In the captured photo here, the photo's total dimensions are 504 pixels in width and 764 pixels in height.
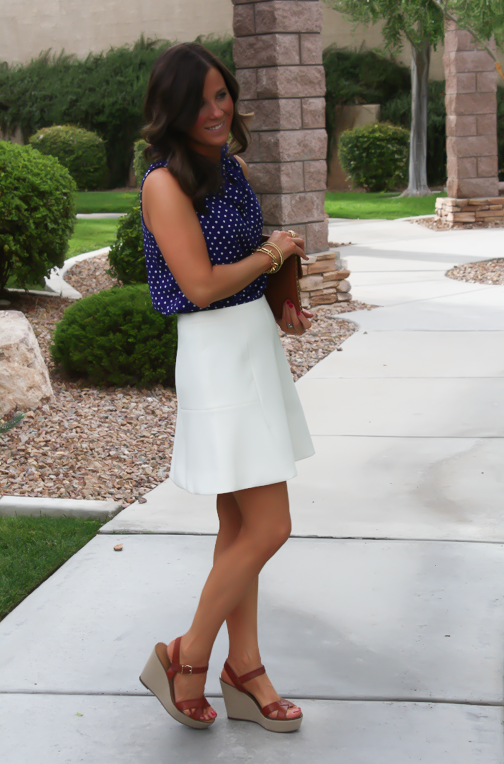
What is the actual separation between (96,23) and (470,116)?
17.6 metres

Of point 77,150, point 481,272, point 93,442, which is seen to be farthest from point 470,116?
point 77,150

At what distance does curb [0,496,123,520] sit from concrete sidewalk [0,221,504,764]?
0.10m

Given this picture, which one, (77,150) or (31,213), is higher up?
(77,150)

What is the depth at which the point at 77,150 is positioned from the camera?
2559 cm

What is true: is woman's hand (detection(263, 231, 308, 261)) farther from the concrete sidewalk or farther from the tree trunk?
the tree trunk

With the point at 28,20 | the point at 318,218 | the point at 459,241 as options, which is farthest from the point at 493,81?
the point at 28,20

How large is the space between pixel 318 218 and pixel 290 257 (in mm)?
6902

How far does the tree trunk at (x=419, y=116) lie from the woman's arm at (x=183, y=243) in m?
19.7

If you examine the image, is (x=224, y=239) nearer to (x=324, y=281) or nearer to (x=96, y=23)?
(x=324, y=281)

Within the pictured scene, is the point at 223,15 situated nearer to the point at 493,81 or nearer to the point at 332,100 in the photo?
the point at 332,100

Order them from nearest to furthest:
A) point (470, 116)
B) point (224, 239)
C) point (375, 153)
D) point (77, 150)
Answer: point (224, 239)
point (470, 116)
point (375, 153)
point (77, 150)

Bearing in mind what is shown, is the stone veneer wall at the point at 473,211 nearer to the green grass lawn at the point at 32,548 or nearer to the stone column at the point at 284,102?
the stone column at the point at 284,102

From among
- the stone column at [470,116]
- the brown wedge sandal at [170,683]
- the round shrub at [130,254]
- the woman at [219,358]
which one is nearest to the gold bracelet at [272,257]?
the woman at [219,358]

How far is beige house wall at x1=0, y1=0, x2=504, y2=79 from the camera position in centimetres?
2834
